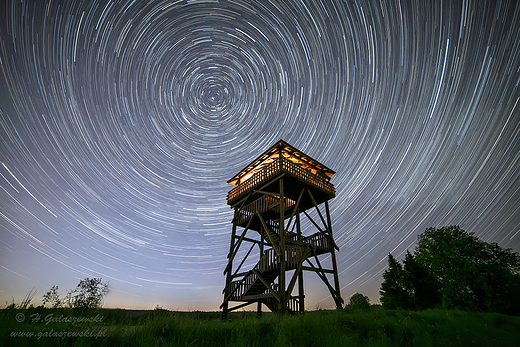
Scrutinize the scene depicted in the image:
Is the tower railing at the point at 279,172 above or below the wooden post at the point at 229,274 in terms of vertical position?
above

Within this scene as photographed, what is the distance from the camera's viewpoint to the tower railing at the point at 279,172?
15156 mm

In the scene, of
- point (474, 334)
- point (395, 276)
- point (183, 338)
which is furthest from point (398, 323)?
point (395, 276)

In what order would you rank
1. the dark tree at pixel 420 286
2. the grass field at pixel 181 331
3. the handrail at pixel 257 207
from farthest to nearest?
the dark tree at pixel 420 286
the handrail at pixel 257 207
the grass field at pixel 181 331

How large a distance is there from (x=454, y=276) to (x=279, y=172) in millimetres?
27394

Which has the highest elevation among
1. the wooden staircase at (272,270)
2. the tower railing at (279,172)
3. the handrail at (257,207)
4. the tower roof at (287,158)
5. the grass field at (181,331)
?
the tower roof at (287,158)

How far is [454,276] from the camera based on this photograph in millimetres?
27203

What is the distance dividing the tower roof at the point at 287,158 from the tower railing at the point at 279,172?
1.07 meters

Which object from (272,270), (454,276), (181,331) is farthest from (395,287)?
(181,331)

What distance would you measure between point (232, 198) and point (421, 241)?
3035 centimetres

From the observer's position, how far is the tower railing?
15.2 metres

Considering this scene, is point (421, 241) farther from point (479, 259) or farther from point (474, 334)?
point (474, 334)

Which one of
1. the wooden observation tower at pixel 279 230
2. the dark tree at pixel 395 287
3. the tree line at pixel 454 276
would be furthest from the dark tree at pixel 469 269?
the wooden observation tower at pixel 279 230

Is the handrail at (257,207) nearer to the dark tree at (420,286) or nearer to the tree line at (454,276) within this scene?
the tree line at (454,276)

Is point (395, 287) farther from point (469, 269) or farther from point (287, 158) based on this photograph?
point (287, 158)
